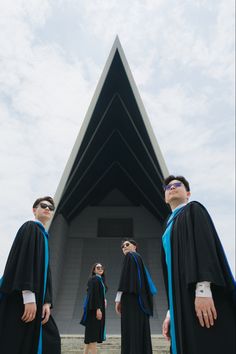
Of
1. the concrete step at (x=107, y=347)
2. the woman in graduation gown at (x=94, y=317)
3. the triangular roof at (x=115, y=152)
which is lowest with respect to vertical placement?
the concrete step at (x=107, y=347)

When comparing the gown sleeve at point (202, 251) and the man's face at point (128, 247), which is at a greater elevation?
the man's face at point (128, 247)

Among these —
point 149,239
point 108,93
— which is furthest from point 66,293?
point 108,93

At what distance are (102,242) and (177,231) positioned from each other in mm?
14730

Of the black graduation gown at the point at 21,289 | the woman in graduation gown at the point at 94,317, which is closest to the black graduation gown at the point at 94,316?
the woman in graduation gown at the point at 94,317

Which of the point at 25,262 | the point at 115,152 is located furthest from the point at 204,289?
the point at 115,152

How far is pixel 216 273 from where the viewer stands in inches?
82.3

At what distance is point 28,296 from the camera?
9.00ft

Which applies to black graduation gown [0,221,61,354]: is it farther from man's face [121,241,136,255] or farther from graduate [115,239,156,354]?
man's face [121,241,136,255]

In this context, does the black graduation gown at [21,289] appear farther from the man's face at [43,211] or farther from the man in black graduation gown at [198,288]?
the man in black graduation gown at [198,288]

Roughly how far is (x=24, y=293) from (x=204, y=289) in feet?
5.27

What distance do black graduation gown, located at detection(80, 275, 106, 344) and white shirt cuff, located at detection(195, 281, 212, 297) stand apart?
456 cm

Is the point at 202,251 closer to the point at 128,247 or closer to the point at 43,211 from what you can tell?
the point at 43,211

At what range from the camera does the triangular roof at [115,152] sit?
42.8ft

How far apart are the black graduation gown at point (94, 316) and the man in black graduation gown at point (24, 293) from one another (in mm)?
3363
